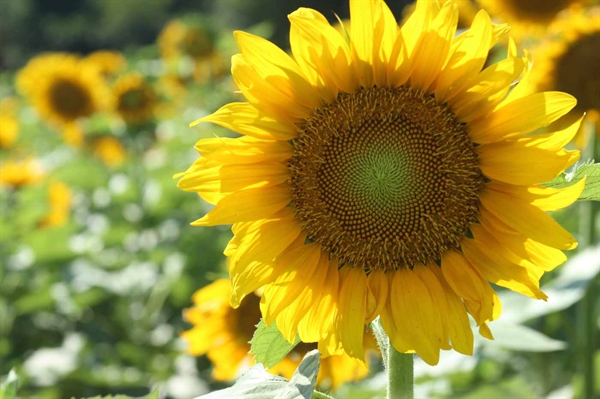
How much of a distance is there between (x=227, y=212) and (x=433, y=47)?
0.42 meters

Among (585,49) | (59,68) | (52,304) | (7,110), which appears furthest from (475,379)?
(7,110)

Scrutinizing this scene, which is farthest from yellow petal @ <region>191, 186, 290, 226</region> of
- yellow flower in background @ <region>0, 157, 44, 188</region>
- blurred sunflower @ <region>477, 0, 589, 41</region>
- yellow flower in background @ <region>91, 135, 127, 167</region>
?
yellow flower in background @ <region>91, 135, 127, 167</region>

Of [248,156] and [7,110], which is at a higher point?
[7,110]

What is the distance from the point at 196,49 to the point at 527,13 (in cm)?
325

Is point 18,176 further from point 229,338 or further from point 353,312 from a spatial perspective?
point 353,312

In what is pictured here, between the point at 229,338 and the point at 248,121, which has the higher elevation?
the point at 248,121

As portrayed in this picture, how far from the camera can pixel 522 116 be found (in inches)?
51.4

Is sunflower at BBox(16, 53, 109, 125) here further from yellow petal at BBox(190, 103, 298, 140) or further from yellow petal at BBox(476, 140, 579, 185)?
yellow petal at BBox(476, 140, 579, 185)

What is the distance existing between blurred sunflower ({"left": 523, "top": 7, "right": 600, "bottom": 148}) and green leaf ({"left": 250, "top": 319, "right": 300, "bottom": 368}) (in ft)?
5.06

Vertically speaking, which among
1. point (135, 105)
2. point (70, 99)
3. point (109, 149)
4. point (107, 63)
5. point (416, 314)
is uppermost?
point (107, 63)

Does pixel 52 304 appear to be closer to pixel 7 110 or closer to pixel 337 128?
pixel 337 128

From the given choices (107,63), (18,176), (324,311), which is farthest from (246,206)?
(107,63)

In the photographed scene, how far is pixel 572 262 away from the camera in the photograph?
90.6 inches

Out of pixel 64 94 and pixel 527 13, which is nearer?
pixel 527 13
